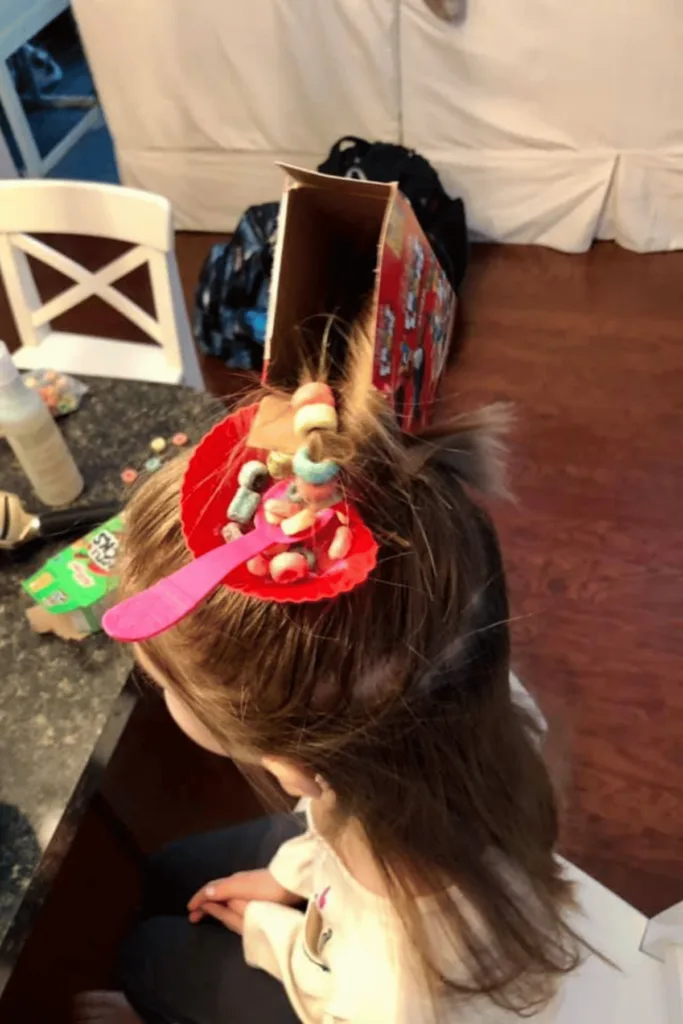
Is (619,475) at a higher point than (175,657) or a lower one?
lower

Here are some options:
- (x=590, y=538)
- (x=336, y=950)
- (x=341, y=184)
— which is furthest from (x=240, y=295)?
(x=336, y=950)

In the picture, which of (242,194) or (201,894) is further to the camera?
(242,194)

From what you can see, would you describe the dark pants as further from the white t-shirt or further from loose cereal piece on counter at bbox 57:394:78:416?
loose cereal piece on counter at bbox 57:394:78:416

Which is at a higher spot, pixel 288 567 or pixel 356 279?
pixel 288 567

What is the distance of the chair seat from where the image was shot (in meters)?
1.23

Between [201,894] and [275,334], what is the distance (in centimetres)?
65

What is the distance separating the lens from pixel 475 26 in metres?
1.94

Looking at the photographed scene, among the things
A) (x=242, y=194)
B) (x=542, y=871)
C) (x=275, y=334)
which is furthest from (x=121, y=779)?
(x=242, y=194)

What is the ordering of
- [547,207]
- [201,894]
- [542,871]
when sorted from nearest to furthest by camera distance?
[542,871]
[201,894]
[547,207]

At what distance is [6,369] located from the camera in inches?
33.0

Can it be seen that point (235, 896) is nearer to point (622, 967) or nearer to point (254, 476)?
point (622, 967)

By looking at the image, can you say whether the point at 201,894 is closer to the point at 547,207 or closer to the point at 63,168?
the point at 547,207

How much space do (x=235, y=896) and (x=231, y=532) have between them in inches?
23.1

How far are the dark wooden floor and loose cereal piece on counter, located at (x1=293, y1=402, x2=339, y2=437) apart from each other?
529 mm
